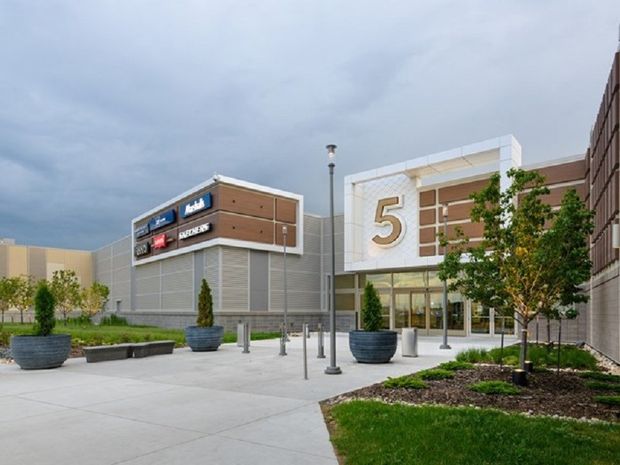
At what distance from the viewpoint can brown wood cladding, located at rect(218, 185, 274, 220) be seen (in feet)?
110

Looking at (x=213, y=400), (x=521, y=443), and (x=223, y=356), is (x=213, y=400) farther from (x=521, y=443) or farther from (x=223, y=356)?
(x=223, y=356)

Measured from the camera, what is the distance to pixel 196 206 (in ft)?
117

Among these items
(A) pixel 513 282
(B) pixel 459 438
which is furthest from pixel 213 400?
(A) pixel 513 282

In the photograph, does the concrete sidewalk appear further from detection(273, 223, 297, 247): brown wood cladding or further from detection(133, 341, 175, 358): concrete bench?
detection(273, 223, 297, 247): brown wood cladding

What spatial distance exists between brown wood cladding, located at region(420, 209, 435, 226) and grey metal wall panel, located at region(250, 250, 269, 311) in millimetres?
10865

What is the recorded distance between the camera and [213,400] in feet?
31.5

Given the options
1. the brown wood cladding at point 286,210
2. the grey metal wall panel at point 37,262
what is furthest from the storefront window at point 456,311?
the grey metal wall panel at point 37,262

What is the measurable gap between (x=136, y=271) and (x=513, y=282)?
42443 mm

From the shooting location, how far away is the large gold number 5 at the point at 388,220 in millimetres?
33000

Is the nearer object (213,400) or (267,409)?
(267,409)

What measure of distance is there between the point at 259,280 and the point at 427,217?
11852 millimetres

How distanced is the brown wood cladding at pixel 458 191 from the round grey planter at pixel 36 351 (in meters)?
23.0

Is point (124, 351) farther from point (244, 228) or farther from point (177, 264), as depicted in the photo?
point (177, 264)

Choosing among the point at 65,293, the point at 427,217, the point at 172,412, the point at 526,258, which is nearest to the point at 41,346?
the point at 172,412
